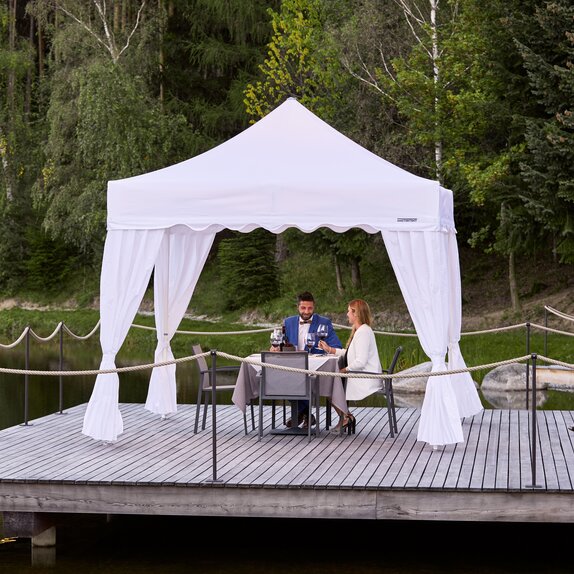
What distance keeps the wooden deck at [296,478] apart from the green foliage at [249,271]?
1965 cm

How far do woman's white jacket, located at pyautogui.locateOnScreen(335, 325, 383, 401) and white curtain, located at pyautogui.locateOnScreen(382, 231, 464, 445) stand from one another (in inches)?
23.9

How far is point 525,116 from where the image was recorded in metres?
22.3

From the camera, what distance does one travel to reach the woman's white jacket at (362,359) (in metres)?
12.0

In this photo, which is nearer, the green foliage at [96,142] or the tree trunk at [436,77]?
the tree trunk at [436,77]

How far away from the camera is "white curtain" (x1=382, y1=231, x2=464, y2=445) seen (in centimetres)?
1137

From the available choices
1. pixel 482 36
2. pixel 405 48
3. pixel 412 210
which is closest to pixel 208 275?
pixel 405 48

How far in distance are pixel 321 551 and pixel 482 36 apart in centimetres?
1501

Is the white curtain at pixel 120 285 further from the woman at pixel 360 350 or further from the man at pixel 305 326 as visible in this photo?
the woman at pixel 360 350

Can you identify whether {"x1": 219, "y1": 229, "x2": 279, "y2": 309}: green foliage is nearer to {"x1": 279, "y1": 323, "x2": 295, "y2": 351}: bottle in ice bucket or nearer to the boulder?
the boulder

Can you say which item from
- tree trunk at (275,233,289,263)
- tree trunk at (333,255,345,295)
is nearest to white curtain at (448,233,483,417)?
tree trunk at (333,255,345,295)

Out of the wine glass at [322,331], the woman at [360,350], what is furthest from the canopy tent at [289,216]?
the wine glass at [322,331]

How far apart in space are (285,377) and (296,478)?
1.74 meters

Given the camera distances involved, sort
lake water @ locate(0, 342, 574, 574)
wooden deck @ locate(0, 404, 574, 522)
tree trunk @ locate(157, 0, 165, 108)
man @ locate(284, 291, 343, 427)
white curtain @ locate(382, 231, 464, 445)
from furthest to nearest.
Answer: tree trunk @ locate(157, 0, 165, 108) < man @ locate(284, 291, 343, 427) < white curtain @ locate(382, 231, 464, 445) < lake water @ locate(0, 342, 574, 574) < wooden deck @ locate(0, 404, 574, 522)

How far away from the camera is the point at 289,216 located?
38.5 ft
